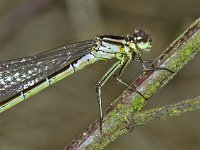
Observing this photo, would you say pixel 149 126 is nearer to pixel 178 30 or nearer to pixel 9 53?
pixel 178 30

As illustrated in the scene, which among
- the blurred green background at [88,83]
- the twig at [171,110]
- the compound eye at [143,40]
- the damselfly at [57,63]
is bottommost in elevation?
the twig at [171,110]

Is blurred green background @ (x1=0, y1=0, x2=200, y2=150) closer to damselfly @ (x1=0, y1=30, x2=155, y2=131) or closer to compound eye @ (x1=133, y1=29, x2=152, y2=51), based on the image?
damselfly @ (x1=0, y1=30, x2=155, y2=131)

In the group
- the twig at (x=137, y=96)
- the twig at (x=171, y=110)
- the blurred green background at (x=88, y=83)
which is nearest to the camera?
the twig at (x=171, y=110)

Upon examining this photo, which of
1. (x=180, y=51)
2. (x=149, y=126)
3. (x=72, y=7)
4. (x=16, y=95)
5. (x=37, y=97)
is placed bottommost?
(x=180, y=51)

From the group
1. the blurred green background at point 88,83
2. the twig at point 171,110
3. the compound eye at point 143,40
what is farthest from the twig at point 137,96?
the blurred green background at point 88,83

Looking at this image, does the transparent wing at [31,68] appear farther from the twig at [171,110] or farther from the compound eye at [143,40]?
the twig at [171,110]

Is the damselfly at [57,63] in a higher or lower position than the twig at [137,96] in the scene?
higher

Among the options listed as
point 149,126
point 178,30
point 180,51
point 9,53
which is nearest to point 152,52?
point 178,30
